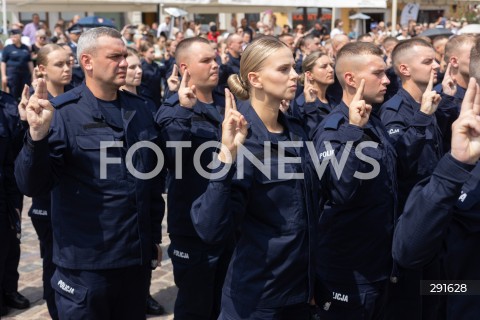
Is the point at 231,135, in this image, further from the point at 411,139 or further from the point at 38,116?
the point at 411,139

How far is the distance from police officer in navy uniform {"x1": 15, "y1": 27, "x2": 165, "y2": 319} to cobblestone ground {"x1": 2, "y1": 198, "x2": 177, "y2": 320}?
71.5 inches

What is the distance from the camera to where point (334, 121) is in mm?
4059

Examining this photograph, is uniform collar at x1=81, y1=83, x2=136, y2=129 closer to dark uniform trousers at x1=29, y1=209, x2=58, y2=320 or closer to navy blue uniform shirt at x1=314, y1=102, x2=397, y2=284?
navy blue uniform shirt at x1=314, y1=102, x2=397, y2=284

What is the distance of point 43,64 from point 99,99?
2.37 metres

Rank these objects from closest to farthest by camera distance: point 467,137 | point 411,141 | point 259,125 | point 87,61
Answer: point 467,137 → point 259,125 → point 87,61 → point 411,141

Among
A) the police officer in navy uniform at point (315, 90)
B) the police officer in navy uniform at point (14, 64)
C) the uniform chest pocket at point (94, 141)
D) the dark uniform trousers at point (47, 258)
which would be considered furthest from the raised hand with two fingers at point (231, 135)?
the police officer in navy uniform at point (14, 64)

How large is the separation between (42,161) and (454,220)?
2161mm

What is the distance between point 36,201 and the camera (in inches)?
212

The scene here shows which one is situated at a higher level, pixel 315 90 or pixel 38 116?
pixel 38 116

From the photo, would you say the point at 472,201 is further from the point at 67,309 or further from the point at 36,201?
the point at 36,201

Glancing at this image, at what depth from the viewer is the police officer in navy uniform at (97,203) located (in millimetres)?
3895

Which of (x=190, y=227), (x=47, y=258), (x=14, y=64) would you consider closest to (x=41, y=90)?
(x=190, y=227)

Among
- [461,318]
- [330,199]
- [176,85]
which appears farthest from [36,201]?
[461,318]

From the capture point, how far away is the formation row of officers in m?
3.18
